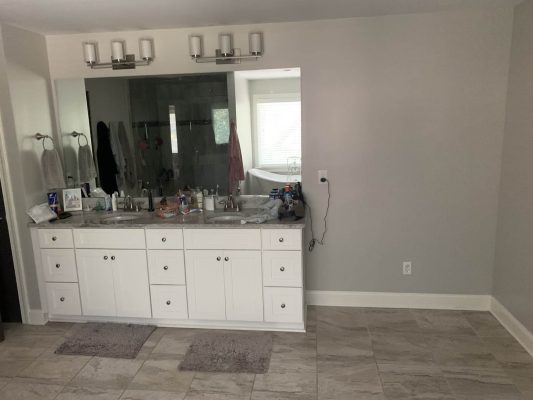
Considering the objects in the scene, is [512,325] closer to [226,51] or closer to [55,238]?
[226,51]

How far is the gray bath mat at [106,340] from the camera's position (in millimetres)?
2848

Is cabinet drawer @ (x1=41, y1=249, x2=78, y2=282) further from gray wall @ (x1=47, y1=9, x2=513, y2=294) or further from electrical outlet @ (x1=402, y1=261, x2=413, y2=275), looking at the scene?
electrical outlet @ (x1=402, y1=261, x2=413, y2=275)

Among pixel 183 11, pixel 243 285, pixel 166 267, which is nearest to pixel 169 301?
pixel 166 267

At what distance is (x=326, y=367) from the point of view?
2611 millimetres

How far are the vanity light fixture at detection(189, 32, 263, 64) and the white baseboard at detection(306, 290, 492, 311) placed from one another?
2.01 m

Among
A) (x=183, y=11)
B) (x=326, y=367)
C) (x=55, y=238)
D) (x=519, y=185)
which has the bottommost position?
(x=326, y=367)

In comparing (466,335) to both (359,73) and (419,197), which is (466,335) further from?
(359,73)

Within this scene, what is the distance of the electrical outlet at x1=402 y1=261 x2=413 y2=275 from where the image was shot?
3320 mm

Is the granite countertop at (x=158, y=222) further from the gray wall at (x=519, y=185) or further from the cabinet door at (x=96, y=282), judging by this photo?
the gray wall at (x=519, y=185)

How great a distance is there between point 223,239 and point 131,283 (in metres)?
0.84

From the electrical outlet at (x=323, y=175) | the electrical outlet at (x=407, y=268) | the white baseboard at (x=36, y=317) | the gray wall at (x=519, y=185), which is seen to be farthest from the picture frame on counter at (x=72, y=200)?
the gray wall at (x=519, y=185)

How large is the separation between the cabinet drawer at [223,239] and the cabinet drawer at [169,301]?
0.37 meters

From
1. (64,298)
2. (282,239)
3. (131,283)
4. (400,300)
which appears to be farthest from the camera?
(400,300)

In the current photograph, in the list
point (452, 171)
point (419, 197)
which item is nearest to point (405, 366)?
point (419, 197)
